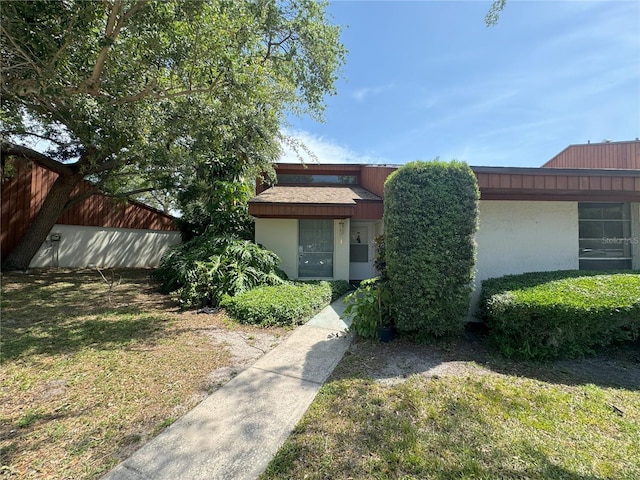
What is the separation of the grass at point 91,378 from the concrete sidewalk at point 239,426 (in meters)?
0.22

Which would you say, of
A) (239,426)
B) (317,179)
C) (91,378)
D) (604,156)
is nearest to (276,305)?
(91,378)

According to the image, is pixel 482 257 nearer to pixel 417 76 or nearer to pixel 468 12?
pixel 468 12

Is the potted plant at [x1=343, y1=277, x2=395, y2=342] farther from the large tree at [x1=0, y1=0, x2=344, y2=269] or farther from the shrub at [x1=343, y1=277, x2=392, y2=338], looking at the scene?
the large tree at [x1=0, y1=0, x2=344, y2=269]

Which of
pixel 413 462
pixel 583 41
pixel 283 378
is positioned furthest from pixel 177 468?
pixel 583 41

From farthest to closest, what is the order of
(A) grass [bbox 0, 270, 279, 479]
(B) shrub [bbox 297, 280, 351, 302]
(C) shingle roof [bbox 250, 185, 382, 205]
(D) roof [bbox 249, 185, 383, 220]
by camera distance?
(C) shingle roof [bbox 250, 185, 382, 205] → (D) roof [bbox 249, 185, 383, 220] → (B) shrub [bbox 297, 280, 351, 302] → (A) grass [bbox 0, 270, 279, 479]

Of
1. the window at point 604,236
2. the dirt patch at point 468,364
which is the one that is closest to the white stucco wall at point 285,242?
the dirt patch at point 468,364

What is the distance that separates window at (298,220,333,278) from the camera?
9.84 metres

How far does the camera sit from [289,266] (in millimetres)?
9766

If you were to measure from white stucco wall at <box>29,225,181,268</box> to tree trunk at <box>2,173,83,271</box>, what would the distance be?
4.15 ft

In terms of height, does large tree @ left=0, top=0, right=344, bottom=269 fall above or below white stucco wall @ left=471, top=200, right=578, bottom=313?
above

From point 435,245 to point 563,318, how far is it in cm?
200

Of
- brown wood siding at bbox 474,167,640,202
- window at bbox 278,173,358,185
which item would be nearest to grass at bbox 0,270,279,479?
brown wood siding at bbox 474,167,640,202

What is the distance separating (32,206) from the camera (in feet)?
38.6

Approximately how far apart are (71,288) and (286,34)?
11074 mm
